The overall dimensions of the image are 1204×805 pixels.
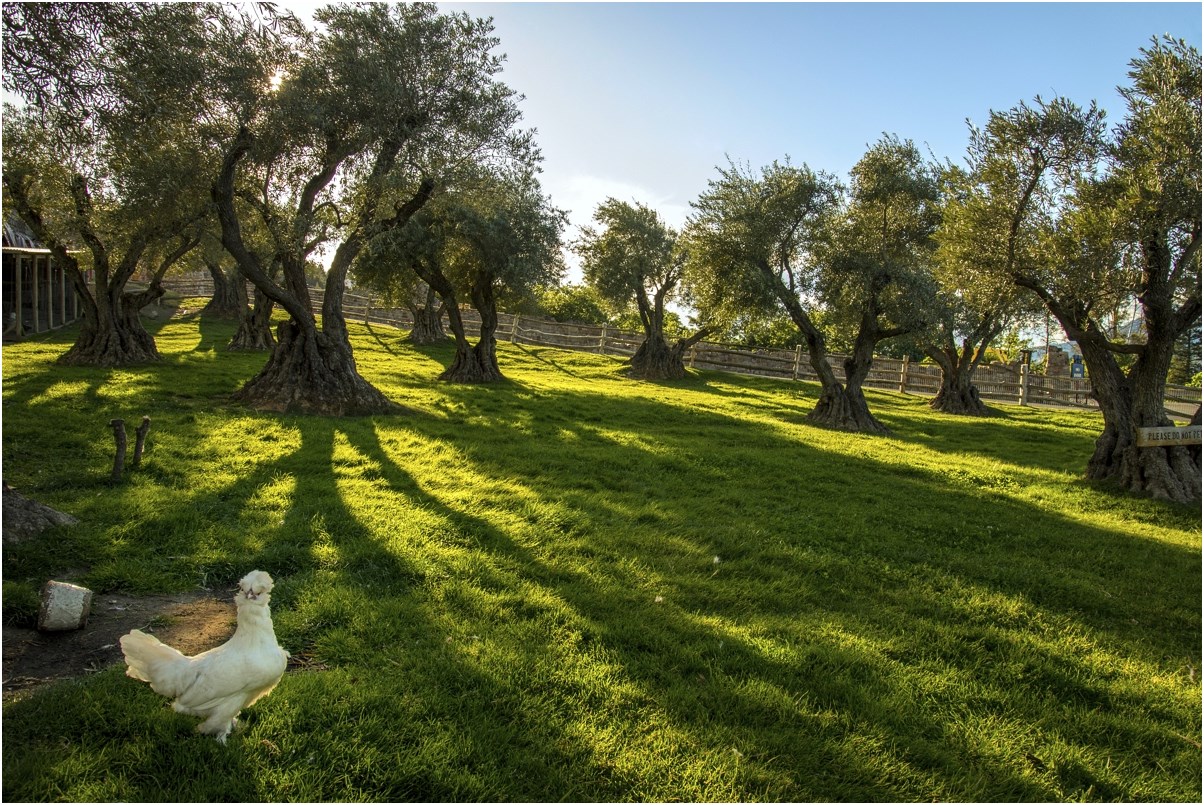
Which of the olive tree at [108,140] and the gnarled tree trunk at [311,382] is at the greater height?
the olive tree at [108,140]

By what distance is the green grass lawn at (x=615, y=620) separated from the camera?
3.29m

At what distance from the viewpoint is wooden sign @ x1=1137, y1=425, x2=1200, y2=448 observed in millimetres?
10242

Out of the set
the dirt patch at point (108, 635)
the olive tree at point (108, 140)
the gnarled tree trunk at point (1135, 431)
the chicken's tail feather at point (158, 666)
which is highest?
the olive tree at point (108, 140)

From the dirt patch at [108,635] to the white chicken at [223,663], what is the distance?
1215mm

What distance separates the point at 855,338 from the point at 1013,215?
25.2 ft

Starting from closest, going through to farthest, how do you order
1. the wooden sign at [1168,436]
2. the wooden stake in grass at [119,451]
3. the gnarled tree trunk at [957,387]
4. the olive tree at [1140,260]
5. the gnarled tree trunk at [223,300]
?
the wooden stake in grass at [119,451], the olive tree at [1140,260], the wooden sign at [1168,436], the gnarled tree trunk at [957,387], the gnarled tree trunk at [223,300]

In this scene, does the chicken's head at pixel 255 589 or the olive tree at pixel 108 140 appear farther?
the olive tree at pixel 108 140

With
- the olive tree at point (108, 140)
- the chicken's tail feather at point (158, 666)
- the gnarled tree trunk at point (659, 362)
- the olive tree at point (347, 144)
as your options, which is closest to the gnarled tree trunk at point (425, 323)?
the gnarled tree trunk at point (659, 362)

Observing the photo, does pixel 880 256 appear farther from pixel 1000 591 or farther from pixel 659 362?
pixel 1000 591

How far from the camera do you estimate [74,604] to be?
4.29 meters

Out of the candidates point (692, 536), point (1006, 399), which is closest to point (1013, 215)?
point (692, 536)

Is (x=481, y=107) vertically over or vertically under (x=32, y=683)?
over

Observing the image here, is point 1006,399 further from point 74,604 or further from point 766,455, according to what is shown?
point 74,604

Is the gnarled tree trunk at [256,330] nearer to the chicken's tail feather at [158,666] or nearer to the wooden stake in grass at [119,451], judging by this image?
the wooden stake in grass at [119,451]
